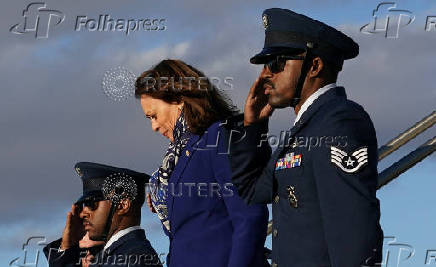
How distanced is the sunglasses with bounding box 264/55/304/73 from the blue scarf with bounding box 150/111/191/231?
1.53 m

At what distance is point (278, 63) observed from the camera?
15.6 feet

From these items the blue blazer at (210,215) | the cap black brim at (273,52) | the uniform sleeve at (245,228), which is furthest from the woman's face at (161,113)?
the cap black brim at (273,52)

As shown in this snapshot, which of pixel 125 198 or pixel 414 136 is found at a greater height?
pixel 414 136

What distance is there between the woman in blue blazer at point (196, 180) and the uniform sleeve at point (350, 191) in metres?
1.48

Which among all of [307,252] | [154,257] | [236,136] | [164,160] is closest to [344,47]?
[236,136]

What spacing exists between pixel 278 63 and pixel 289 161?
534mm

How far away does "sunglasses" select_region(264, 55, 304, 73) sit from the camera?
471 cm

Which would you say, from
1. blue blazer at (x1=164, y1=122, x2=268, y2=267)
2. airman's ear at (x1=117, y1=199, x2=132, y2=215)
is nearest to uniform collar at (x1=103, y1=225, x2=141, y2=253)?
airman's ear at (x1=117, y1=199, x2=132, y2=215)

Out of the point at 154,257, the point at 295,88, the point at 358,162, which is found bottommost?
the point at 154,257

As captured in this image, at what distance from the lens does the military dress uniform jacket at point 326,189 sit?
13.6 feet

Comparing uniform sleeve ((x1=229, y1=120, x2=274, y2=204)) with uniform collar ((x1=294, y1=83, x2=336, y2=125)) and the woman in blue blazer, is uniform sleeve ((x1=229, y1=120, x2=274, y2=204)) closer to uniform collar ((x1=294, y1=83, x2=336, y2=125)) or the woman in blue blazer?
uniform collar ((x1=294, y1=83, x2=336, y2=125))

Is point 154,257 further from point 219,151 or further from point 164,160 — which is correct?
point 219,151

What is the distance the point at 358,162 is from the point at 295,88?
22.4 inches

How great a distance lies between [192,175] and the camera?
19.9 feet
